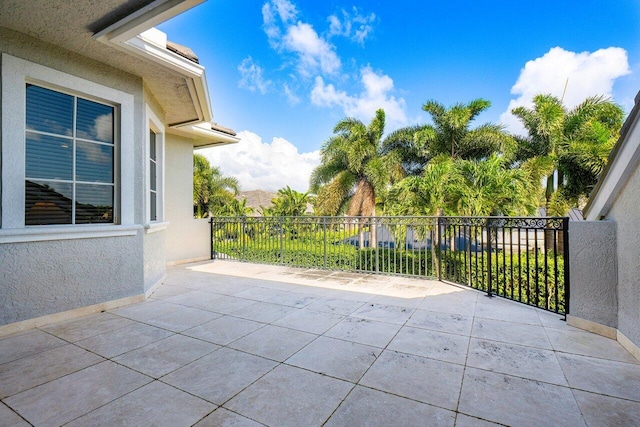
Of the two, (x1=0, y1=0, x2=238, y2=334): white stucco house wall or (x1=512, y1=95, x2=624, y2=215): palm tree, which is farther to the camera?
(x1=512, y1=95, x2=624, y2=215): palm tree

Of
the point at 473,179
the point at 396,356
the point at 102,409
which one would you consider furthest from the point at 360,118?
the point at 102,409

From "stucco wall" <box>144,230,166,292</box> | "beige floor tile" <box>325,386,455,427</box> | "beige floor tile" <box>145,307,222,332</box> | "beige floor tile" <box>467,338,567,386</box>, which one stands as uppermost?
A: "stucco wall" <box>144,230,166,292</box>

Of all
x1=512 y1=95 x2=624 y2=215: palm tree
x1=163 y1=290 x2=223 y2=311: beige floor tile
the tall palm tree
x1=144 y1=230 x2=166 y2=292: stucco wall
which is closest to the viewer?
x1=163 y1=290 x2=223 y2=311: beige floor tile

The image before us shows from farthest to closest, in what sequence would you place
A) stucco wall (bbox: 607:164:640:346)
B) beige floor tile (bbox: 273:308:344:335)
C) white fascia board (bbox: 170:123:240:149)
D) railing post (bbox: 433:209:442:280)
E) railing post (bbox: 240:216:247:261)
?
1. railing post (bbox: 240:216:247:261)
2. white fascia board (bbox: 170:123:240:149)
3. railing post (bbox: 433:209:442:280)
4. beige floor tile (bbox: 273:308:344:335)
5. stucco wall (bbox: 607:164:640:346)

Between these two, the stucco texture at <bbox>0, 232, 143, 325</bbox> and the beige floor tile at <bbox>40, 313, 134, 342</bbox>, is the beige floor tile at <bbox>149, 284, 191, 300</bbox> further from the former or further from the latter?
the beige floor tile at <bbox>40, 313, 134, 342</bbox>

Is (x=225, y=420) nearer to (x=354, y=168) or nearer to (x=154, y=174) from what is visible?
(x=154, y=174)

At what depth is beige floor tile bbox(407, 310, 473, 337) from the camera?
324 cm

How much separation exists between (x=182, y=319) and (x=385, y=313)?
2507 mm

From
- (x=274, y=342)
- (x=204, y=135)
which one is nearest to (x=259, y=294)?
(x=274, y=342)

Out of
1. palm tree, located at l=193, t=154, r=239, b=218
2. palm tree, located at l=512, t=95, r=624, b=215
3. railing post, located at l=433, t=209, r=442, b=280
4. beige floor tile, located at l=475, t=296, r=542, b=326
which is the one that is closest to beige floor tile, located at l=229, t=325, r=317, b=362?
beige floor tile, located at l=475, t=296, r=542, b=326

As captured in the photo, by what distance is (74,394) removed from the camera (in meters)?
2.06

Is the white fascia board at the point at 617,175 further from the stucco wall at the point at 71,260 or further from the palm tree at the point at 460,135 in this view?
the palm tree at the point at 460,135

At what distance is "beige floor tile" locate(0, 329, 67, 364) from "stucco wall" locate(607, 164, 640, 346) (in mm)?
5289

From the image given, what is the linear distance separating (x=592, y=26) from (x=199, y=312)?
67.5ft
